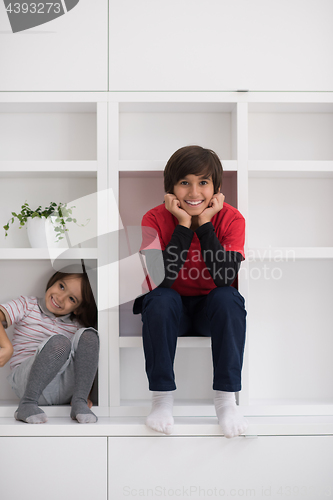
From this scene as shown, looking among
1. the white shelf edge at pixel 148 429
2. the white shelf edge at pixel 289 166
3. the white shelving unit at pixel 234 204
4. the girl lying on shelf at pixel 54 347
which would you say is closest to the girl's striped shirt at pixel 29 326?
the girl lying on shelf at pixel 54 347

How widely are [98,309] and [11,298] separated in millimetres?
399

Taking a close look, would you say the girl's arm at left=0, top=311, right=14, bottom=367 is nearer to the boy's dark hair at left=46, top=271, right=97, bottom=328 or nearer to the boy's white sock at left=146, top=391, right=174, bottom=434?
the boy's dark hair at left=46, top=271, right=97, bottom=328

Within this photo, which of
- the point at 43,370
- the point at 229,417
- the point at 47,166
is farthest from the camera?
the point at 47,166

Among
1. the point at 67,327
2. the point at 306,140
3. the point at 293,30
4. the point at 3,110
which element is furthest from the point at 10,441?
the point at 293,30

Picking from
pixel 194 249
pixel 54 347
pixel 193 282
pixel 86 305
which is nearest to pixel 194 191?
pixel 194 249

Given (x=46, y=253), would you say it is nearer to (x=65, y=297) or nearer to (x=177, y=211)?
(x=65, y=297)

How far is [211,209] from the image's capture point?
1310 millimetres

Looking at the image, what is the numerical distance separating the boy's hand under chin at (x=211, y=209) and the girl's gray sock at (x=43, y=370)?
57cm

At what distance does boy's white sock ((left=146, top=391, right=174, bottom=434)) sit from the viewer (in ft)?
3.76

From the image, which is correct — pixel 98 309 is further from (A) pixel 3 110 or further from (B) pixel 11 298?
(A) pixel 3 110

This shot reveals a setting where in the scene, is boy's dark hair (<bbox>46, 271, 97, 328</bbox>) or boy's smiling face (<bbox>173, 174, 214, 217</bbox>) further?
boy's dark hair (<bbox>46, 271, 97, 328</bbox>)

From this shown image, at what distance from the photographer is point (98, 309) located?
136cm

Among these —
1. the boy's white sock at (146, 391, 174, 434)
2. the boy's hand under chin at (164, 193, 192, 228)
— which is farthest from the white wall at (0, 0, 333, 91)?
the boy's white sock at (146, 391, 174, 434)

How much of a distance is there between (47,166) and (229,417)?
949 mm
